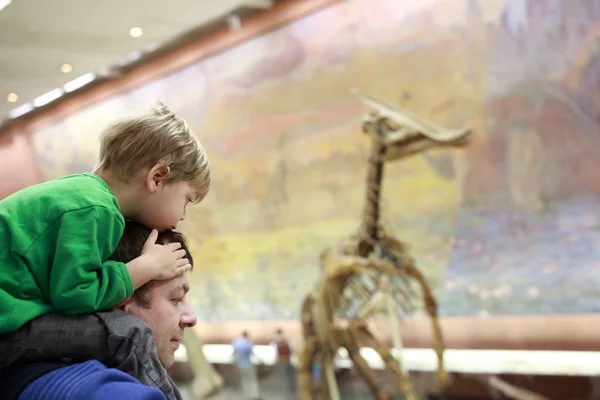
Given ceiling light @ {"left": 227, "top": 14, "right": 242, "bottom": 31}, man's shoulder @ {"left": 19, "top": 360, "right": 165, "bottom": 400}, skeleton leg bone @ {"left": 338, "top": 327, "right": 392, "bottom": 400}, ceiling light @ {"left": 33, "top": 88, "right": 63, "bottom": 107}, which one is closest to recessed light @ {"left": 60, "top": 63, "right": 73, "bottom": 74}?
ceiling light @ {"left": 33, "top": 88, "right": 63, "bottom": 107}

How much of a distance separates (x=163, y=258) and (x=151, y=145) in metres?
0.21

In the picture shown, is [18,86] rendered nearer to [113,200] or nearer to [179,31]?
[179,31]

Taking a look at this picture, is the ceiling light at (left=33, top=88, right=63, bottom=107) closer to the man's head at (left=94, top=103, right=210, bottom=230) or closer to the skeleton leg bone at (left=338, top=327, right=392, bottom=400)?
the skeleton leg bone at (left=338, top=327, right=392, bottom=400)

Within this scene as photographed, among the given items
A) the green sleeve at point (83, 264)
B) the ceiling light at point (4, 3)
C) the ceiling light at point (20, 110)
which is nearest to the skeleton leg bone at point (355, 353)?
the ceiling light at point (20, 110)

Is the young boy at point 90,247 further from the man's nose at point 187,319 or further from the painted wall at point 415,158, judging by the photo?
the painted wall at point 415,158

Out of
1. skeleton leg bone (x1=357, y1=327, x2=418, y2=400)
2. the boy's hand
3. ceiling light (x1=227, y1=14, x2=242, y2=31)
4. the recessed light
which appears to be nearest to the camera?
the boy's hand

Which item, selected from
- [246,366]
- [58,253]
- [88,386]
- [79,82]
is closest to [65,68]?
[79,82]

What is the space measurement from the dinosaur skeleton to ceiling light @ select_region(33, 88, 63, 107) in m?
2.29

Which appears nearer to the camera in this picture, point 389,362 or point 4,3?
point 4,3

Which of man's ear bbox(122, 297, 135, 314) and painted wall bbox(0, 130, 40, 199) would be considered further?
painted wall bbox(0, 130, 40, 199)

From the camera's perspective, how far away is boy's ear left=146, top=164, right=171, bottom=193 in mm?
1421

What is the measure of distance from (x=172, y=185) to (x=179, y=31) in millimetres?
4363

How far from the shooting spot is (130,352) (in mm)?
1260

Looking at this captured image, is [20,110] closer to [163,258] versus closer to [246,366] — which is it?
[163,258]
